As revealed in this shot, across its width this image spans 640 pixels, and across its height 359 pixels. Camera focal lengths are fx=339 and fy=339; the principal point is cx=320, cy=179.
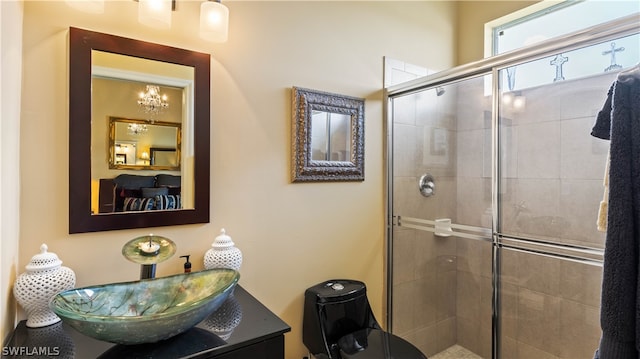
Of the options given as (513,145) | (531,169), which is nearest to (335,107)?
(513,145)

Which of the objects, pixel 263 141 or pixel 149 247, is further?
pixel 263 141

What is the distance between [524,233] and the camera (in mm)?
1925

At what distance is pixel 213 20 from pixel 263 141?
0.59 metres

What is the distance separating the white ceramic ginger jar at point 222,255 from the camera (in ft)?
4.77

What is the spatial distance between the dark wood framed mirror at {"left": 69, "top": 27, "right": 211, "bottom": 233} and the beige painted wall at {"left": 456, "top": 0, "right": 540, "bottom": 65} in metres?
1.99

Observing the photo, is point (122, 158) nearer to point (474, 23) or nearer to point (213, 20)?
point (213, 20)

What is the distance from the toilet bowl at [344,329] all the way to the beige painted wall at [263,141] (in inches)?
3.7

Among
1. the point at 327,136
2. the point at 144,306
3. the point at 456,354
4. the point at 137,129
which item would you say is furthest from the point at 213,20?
the point at 456,354

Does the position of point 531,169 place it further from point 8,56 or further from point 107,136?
point 8,56

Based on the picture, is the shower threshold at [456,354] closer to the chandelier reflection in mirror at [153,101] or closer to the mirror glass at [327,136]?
the mirror glass at [327,136]

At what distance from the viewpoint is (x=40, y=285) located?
1102mm

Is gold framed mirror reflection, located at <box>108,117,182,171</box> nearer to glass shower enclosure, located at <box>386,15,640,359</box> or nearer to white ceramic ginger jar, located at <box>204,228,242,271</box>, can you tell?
white ceramic ginger jar, located at <box>204,228,242,271</box>

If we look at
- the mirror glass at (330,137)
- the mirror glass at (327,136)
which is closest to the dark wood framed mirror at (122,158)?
the mirror glass at (327,136)

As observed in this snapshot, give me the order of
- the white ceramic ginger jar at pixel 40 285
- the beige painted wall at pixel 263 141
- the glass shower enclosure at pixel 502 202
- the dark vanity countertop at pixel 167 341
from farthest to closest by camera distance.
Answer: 1. the glass shower enclosure at pixel 502 202
2. the beige painted wall at pixel 263 141
3. the white ceramic ginger jar at pixel 40 285
4. the dark vanity countertop at pixel 167 341
